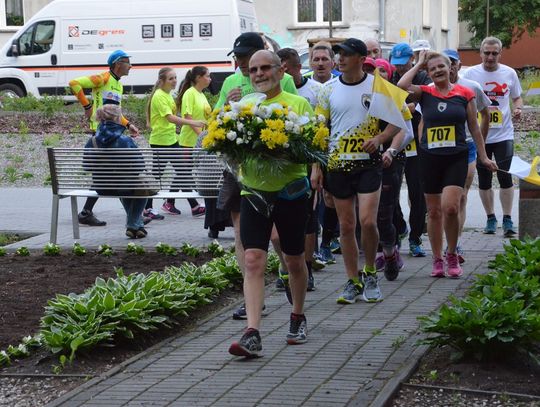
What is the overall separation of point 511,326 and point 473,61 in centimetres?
4820

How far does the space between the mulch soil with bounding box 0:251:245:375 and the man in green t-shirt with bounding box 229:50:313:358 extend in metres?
0.84

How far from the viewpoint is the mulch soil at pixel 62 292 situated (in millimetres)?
7090

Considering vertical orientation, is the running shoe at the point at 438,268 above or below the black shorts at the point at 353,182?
below

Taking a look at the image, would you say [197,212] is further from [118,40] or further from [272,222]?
[118,40]

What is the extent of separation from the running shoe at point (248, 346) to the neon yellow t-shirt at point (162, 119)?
304 inches

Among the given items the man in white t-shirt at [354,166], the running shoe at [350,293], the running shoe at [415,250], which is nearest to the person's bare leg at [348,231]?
the man in white t-shirt at [354,166]

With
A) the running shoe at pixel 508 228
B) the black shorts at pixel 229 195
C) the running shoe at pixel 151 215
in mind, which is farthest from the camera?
the running shoe at pixel 151 215

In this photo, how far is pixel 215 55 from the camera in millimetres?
29969

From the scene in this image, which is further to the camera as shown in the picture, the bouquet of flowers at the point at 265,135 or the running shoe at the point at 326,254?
the running shoe at the point at 326,254

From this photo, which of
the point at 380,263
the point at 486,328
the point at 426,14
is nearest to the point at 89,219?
the point at 380,263

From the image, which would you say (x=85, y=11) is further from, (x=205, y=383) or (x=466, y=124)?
(x=205, y=383)

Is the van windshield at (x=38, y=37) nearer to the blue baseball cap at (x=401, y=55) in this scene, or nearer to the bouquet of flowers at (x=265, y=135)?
the blue baseball cap at (x=401, y=55)

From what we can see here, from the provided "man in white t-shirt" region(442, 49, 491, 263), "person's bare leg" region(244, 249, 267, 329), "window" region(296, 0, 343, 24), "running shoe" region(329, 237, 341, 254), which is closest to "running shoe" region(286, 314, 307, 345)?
"person's bare leg" region(244, 249, 267, 329)

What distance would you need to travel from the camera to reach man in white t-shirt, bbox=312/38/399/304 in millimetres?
8828
